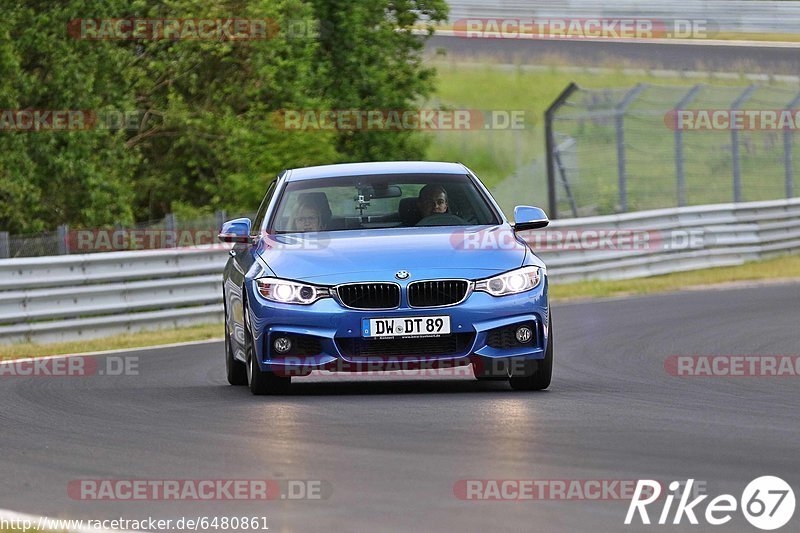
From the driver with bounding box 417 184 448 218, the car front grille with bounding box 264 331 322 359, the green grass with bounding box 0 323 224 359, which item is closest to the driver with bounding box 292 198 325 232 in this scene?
the driver with bounding box 417 184 448 218

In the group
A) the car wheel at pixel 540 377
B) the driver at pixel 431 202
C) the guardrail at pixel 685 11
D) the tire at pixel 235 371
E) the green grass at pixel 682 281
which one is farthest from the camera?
the guardrail at pixel 685 11

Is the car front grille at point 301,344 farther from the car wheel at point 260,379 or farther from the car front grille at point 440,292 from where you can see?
the car front grille at point 440,292

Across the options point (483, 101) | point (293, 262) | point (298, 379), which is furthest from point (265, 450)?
point (483, 101)

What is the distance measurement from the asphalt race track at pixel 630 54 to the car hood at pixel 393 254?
3015 centimetres

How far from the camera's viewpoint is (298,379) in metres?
12.4

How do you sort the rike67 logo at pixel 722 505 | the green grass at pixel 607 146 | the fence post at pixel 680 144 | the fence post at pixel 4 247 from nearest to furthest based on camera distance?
the rike67 logo at pixel 722 505 < the fence post at pixel 4 247 < the fence post at pixel 680 144 < the green grass at pixel 607 146

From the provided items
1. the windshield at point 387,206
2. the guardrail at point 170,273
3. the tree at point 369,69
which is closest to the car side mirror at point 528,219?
the windshield at point 387,206

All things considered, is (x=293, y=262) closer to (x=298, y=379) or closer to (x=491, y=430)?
(x=298, y=379)

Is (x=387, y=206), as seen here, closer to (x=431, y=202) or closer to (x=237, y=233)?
(x=431, y=202)

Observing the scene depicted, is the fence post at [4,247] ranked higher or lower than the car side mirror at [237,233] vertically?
lower

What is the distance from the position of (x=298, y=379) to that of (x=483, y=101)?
29784 millimetres

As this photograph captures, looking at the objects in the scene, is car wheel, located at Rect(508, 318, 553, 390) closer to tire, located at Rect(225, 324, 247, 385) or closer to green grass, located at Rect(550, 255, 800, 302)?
tire, located at Rect(225, 324, 247, 385)

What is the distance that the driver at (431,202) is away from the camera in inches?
469

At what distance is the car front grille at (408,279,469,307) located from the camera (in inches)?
424
